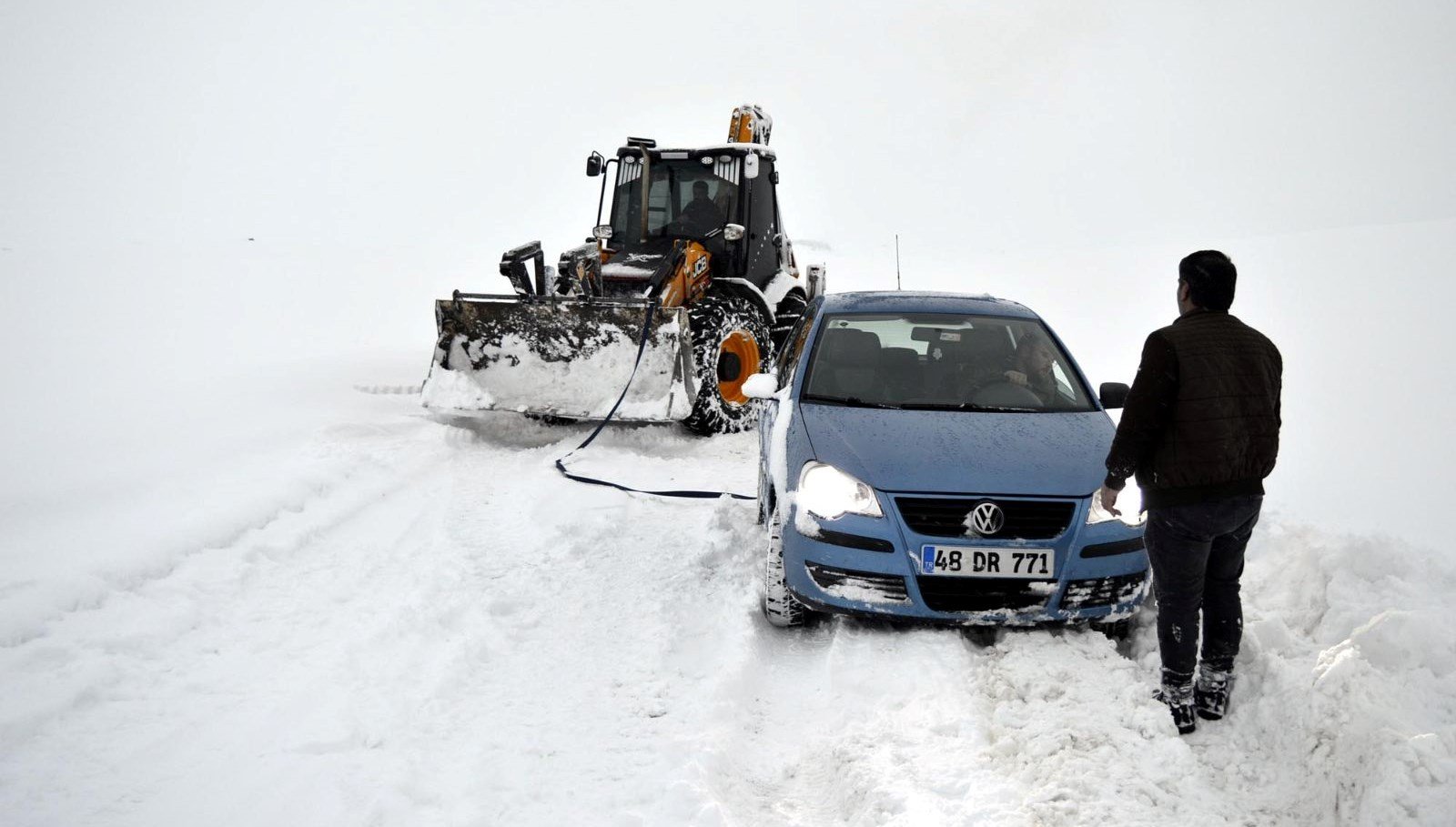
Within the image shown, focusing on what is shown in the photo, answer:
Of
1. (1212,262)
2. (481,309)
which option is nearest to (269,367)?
(481,309)

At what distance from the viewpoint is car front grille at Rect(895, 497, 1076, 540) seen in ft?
11.5

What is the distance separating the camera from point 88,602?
3688mm

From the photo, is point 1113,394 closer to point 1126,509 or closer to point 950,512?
point 1126,509

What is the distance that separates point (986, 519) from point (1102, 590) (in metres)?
0.59

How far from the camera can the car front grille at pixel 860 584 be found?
3.57 meters

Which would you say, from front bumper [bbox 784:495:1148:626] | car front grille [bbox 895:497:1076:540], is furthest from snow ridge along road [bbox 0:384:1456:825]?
car front grille [bbox 895:497:1076:540]

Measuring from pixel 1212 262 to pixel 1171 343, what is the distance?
0.30 m

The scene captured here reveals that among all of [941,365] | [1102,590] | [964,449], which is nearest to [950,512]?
[964,449]

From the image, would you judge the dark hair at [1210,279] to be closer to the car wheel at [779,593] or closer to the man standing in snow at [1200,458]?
the man standing in snow at [1200,458]

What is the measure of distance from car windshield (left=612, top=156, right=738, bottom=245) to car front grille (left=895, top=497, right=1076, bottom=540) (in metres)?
6.25

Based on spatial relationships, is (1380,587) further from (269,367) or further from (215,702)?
(269,367)

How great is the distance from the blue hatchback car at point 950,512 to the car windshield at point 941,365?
0.07 feet

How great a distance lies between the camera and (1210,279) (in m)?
2.94

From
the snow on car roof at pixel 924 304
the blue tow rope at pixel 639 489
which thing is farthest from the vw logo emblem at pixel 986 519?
the blue tow rope at pixel 639 489
